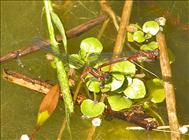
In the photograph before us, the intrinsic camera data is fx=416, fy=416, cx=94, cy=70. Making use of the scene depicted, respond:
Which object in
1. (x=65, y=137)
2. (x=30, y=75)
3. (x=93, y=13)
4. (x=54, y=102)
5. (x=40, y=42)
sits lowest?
(x=65, y=137)

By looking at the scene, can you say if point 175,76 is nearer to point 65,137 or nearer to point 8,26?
point 65,137

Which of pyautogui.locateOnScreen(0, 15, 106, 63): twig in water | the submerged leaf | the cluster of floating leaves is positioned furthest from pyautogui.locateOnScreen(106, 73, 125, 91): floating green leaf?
pyautogui.locateOnScreen(0, 15, 106, 63): twig in water

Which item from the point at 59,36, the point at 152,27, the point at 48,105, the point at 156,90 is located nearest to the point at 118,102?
the point at 156,90

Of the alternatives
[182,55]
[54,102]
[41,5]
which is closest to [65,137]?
[54,102]

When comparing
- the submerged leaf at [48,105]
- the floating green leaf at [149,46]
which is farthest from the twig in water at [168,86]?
the submerged leaf at [48,105]

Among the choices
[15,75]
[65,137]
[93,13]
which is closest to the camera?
[65,137]

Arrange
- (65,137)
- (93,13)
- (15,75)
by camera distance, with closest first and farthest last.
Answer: (65,137), (15,75), (93,13)

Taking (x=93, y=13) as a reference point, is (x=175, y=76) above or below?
below
